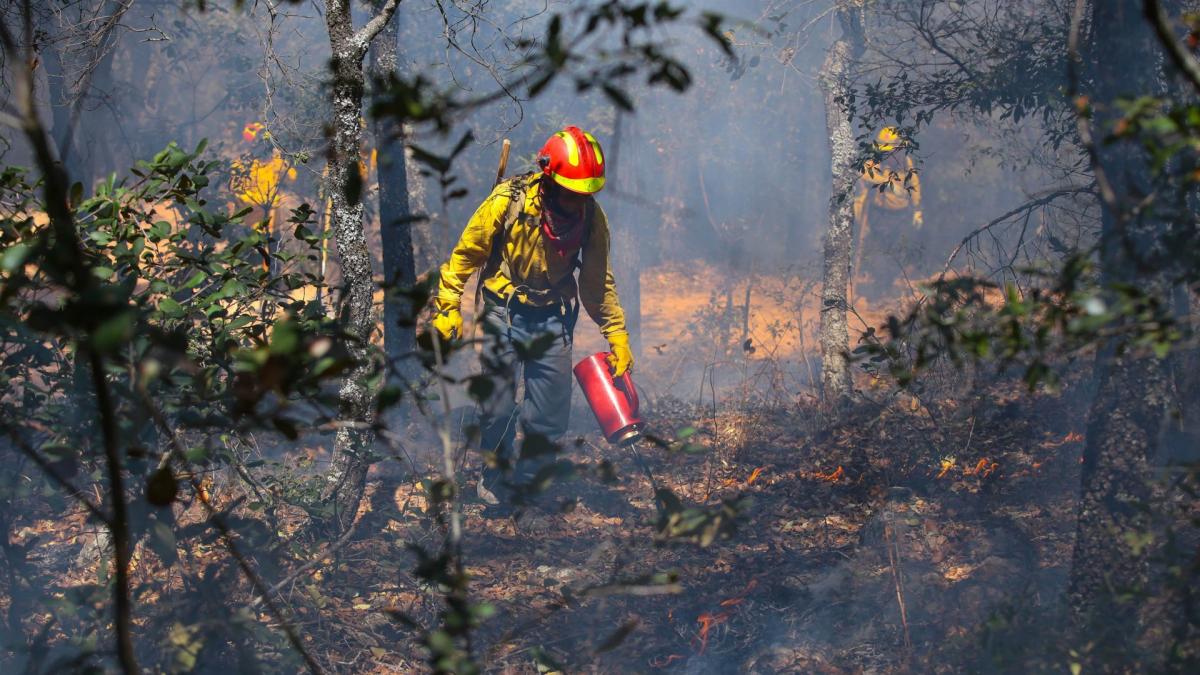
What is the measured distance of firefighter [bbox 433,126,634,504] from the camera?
15.5ft

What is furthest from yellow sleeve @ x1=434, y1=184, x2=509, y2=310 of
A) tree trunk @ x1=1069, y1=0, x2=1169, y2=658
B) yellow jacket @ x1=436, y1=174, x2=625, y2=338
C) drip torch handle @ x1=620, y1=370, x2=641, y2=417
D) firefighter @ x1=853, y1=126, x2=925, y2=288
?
firefighter @ x1=853, y1=126, x2=925, y2=288

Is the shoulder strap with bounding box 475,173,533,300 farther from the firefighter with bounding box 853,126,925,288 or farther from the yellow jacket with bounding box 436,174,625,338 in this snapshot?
the firefighter with bounding box 853,126,925,288

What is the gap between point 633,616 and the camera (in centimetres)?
407

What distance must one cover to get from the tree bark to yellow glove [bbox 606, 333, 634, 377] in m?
1.68

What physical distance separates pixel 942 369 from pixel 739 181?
38.0 ft

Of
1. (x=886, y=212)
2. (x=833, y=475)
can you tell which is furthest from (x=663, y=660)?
(x=886, y=212)

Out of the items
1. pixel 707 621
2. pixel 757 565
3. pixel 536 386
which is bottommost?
pixel 707 621

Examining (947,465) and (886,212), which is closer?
(947,465)

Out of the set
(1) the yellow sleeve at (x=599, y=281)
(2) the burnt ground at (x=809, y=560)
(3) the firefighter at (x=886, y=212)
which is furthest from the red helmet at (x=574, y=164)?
(3) the firefighter at (x=886, y=212)

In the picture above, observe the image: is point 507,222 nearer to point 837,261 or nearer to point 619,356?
point 619,356

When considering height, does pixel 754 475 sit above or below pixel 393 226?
below

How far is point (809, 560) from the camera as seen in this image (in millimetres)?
4492

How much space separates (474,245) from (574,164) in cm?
75

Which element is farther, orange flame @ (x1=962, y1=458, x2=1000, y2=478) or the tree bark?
orange flame @ (x1=962, y1=458, x2=1000, y2=478)
